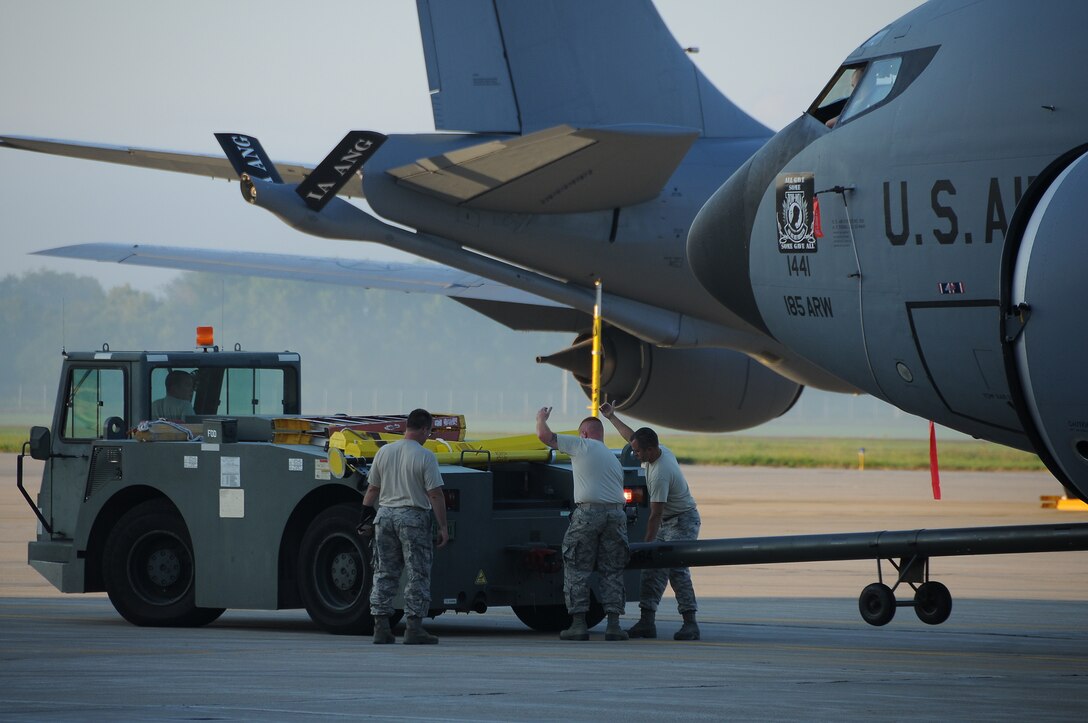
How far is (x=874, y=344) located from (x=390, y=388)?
168630mm

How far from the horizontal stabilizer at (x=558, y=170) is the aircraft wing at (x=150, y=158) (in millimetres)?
2773

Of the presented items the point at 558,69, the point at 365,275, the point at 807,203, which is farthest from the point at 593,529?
the point at 365,275

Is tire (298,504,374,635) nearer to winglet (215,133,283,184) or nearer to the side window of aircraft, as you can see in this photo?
the side window of aircraft

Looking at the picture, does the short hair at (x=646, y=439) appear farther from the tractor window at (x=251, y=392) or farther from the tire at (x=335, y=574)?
the tractor window at (x=251, y=392)

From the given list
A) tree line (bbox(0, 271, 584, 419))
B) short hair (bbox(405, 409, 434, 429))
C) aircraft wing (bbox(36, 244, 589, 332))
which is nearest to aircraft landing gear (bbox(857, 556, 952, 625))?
short hair (bbox(405, 409, 434, 429))

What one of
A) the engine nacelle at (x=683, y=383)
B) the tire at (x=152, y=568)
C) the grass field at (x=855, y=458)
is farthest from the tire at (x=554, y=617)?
the grass field at (x=855, y=458)

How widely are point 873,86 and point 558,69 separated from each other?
10.1m

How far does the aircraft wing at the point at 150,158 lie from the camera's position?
21.4 metres

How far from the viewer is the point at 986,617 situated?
1523 centimetres

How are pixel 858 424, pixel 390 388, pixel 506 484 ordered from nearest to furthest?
1. pixel 506 484
2. pixel 858 424
3. pixel 390 388

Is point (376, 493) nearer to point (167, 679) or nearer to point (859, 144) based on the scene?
point (167, 679)

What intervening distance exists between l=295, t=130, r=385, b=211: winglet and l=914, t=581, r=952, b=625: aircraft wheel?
7876mm

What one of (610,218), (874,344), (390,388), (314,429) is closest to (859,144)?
(874,344)

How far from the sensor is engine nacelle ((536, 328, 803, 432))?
870 inches
